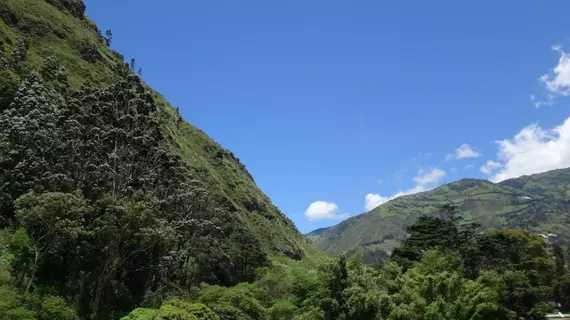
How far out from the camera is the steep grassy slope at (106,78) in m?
94.6

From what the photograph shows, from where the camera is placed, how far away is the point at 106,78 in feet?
339

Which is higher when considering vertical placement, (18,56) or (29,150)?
(18,56)

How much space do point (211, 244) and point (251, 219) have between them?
196ft

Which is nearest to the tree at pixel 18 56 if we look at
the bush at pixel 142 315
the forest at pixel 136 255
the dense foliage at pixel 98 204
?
the forest at pixel 136 255

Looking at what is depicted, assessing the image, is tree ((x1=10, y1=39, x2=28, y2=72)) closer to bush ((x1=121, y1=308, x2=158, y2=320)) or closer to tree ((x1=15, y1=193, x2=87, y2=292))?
tree ((x1=15, y1=193, x2=87, y2=292))

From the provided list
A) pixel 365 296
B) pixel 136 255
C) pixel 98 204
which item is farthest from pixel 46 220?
pixel 365 296

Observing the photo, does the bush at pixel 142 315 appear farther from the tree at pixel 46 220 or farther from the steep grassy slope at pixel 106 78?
the steep grassy slope at pixel 106 78

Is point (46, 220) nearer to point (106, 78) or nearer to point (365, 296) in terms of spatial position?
point (365, 296)

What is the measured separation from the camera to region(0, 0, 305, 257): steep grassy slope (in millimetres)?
94625

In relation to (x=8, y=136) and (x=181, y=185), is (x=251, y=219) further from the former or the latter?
(x=8, y=136)

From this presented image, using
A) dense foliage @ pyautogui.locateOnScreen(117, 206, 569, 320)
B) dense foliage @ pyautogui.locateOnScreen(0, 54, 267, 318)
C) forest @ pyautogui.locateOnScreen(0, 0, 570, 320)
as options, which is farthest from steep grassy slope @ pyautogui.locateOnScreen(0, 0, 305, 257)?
dense foliage @ pyautogui.locateOnScreen(117, 206, 569, 320)

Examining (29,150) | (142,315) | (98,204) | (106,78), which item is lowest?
(142,315)

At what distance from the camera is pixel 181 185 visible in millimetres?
56000

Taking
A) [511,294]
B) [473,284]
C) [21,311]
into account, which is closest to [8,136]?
[21,311]
